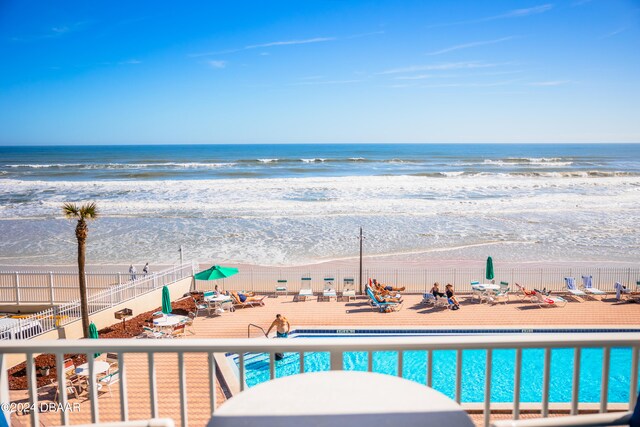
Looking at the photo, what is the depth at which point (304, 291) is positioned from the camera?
1644 centimetres

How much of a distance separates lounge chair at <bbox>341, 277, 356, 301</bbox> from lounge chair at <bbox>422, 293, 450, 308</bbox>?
2.46 m

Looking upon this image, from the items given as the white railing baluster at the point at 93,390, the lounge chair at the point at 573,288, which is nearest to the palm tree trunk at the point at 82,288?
the white railing baluster at the point at 93,390

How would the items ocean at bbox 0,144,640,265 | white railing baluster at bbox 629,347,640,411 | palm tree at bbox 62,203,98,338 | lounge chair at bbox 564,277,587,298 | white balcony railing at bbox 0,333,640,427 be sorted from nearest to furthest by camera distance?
white balcony railing at bbox 0,333,640,427 < white railing baluster at bbox 629,347,640,411 < palm tree at bbox 62,203,98,338 < lounge chair at bbox 564,277,587,298 < ocean at bbox 0,144,640,265

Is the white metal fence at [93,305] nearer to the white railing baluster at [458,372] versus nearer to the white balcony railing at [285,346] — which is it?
the white balcony railing at [285,346]

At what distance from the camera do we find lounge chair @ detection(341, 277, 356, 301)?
16.2 meters

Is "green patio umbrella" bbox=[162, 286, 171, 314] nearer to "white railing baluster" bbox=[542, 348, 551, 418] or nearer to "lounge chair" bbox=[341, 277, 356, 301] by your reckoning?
"lounge chair" bbox=[341, 277, 356, 301]

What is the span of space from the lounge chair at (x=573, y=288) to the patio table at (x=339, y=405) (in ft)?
53.2

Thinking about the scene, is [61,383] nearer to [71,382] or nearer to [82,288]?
[71,382]

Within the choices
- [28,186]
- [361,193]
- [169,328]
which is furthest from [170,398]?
[28,186]

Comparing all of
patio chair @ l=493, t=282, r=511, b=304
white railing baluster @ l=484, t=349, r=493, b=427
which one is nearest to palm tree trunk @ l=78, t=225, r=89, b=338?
white railing baluster @ l=484, t=349, r=493, b=427

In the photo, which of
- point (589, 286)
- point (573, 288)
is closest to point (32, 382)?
point (573, 288)

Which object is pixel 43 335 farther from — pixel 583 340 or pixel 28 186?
pixel 28 186

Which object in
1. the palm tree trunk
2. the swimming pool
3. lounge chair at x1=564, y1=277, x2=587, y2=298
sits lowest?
the swimming pool

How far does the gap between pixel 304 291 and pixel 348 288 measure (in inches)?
67.0
